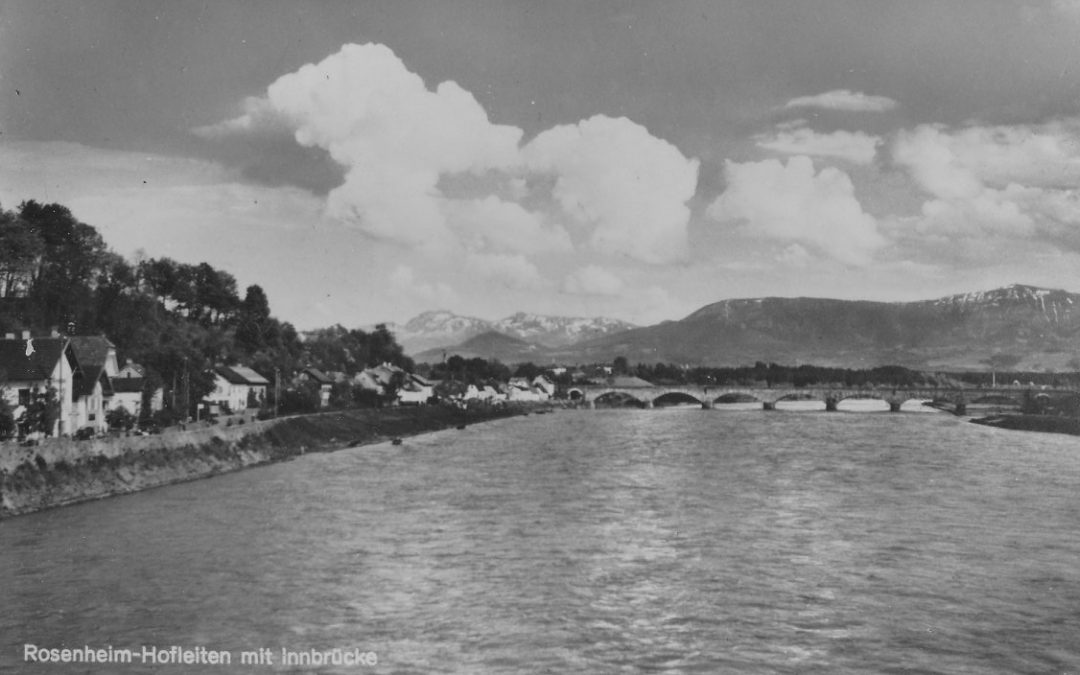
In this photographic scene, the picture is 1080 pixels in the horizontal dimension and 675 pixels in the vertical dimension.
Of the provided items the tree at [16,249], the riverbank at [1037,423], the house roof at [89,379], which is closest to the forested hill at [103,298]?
the tree at [16,249]

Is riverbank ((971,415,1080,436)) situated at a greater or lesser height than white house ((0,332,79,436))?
lesser

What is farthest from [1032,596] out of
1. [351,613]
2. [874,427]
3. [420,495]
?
[874,427]

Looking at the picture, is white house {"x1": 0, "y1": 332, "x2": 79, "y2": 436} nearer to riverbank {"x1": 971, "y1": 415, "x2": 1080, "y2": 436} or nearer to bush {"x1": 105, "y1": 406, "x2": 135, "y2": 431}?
bush {"x1": 105, "y1": 406, "x2": 135, "y2": 431}

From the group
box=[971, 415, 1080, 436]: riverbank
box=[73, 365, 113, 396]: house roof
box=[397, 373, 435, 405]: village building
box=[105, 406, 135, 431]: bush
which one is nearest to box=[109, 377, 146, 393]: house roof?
box=[73, 365, 113, 396]: house roof

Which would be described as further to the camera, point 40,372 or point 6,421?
point 40,372

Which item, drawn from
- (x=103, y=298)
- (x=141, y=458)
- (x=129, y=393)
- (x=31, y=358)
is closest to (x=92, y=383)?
(x=31, y=358)

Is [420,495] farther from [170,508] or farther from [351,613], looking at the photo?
[351,613]

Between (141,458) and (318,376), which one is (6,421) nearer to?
(141,458)

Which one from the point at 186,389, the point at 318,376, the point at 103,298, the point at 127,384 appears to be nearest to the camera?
the point at 127,384
